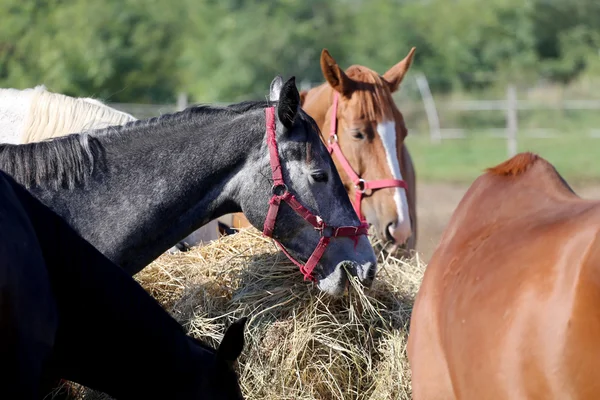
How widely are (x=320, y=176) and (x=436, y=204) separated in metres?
8.42

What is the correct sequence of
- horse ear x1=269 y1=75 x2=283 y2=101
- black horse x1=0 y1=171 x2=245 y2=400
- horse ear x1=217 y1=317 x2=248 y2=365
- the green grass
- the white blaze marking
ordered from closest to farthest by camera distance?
black horse x1=0 y1=171 x2=245 y2=400 < horse ear x1=217 y1=317 x2=248 y2=365 < horse ear x1=269 y1=75 x2=283 y2=101 < the white blaze marking < the green grass

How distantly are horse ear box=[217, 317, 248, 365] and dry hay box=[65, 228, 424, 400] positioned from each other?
104cm

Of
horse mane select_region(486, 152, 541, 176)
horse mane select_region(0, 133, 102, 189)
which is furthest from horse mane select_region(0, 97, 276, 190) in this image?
horse mane select_region(486, 152, 541, 176)

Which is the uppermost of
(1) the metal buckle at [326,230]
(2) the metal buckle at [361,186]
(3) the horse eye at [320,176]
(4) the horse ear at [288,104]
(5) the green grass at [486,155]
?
(4) the horse ear at [288,104]

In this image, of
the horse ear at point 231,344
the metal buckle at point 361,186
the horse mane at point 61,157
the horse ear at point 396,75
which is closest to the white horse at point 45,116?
the horse mane at point 61,157

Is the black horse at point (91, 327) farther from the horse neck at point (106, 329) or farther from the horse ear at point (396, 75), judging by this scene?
the horse ear at point (396, 75)

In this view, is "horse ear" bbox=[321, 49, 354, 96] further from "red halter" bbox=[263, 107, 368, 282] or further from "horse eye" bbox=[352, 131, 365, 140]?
"red halter" bbox=[263, 107, 368, 282]

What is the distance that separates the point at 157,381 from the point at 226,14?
109 feet

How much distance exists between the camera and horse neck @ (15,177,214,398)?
2270mm

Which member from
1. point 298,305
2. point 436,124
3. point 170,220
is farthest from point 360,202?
point 436,124

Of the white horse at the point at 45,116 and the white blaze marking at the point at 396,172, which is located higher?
the white horse at the point at 45,116

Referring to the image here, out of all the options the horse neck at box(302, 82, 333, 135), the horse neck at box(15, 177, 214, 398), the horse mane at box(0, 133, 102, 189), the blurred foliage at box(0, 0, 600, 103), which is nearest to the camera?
the horse neck at box(15, 177, 214, 398)

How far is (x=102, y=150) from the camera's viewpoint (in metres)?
3.37

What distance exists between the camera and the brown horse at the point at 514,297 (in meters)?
1.85
